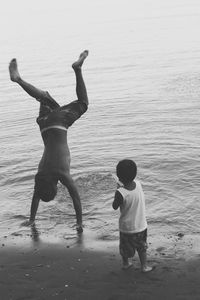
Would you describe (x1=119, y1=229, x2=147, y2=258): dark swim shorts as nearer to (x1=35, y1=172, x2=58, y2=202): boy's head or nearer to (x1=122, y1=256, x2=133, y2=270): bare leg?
(x1=122, y1=256, x2=133, y2=270): bare leg

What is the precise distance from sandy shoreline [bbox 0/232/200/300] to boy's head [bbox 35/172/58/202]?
621 mm

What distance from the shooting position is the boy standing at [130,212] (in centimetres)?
530

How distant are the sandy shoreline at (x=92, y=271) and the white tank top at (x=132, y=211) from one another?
55 cm

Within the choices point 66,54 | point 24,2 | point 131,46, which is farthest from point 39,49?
point 24,2

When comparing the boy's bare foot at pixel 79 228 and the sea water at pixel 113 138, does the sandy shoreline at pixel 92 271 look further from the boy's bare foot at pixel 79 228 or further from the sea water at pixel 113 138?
the sea water at pixel 113 138

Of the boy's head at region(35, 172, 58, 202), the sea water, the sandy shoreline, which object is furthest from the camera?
the sea water

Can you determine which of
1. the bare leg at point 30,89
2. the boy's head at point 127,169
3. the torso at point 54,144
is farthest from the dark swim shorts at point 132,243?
the bare leg at point 30,89

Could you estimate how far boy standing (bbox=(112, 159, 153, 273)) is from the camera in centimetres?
530

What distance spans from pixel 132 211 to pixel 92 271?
0.90m

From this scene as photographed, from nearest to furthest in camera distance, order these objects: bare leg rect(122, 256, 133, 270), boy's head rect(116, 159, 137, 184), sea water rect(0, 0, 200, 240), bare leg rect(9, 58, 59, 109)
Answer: boy's head rect(116, 159, 137, 184), bare leg rect(122, 256, 133, 270), bare leg rect(9, 58, 59, 109), sea water rect(0, 0, 200, 240)

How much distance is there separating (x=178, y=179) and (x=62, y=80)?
14278 mm

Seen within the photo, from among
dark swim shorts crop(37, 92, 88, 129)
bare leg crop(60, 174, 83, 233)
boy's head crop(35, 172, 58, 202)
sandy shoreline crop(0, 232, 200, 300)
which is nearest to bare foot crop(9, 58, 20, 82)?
dark swim shorts crop(37, 92, 88, 129)

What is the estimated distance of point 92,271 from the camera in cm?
561

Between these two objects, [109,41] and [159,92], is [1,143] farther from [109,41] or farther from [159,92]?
[109,41]
